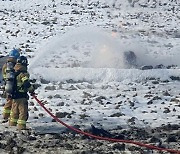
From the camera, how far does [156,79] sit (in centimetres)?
1677

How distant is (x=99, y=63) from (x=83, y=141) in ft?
31.3

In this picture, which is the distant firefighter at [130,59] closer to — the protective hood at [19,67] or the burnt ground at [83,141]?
the burnt ground at [83,141]

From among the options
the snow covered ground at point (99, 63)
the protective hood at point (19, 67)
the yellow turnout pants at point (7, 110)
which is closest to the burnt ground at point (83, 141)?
the snow covered ground at point (99, 63)

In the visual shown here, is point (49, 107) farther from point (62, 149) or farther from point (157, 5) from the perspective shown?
point (157, 5)

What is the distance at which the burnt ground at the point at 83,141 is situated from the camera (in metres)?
9.10

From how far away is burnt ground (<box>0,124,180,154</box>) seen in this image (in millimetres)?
9102

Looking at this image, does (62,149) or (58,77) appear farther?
(58,77)

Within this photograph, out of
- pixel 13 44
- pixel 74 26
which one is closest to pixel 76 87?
pixel 13 44

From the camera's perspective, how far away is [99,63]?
1909cm

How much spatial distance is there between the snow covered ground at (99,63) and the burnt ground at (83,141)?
546mm

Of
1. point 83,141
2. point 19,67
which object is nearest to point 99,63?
point 19,67

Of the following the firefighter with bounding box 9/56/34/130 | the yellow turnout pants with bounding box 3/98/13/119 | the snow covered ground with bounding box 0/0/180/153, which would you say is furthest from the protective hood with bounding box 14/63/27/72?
the snow covered ground with bounding box 0/0/180/153

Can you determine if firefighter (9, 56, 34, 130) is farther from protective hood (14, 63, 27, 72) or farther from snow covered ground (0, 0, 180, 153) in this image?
snow covered ground (0, 0, 180, 153)

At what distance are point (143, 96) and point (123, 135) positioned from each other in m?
4.12
